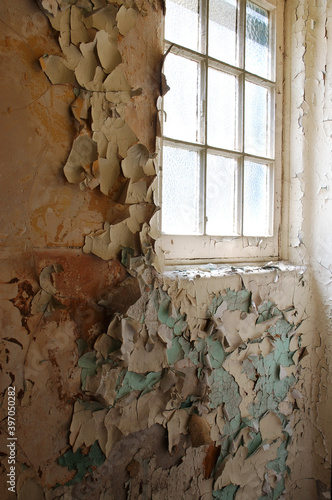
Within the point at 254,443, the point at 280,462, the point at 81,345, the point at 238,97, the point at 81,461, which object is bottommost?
the point at 280,462

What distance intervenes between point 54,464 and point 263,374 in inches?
30.3

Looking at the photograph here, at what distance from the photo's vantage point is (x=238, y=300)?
3.99ft

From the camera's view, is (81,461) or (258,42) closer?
(81,461)

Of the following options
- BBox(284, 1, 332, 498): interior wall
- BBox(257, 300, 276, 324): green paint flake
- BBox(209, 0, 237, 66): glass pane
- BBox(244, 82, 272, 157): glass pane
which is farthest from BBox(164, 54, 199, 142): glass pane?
BBox(257, 300, 276, 324): green paint flake

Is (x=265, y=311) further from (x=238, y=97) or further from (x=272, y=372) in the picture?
(x=238, y=97)

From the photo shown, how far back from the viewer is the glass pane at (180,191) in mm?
1177

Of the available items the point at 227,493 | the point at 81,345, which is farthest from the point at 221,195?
the point at 227,493

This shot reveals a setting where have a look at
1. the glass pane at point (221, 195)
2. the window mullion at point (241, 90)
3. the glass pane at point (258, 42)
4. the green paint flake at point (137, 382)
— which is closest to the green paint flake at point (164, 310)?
the green paint flake at point (137, 382)

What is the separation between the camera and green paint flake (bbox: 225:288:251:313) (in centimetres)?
119

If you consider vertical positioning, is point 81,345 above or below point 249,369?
above

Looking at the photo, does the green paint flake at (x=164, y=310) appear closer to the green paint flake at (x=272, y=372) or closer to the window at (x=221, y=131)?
the window at (x=221, y=131)

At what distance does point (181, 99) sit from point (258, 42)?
1.61ft

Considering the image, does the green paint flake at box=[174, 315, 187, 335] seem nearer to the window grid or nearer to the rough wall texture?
the rough wall texture

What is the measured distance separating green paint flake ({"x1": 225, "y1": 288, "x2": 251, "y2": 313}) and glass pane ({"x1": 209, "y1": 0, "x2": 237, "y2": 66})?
2.71ft
